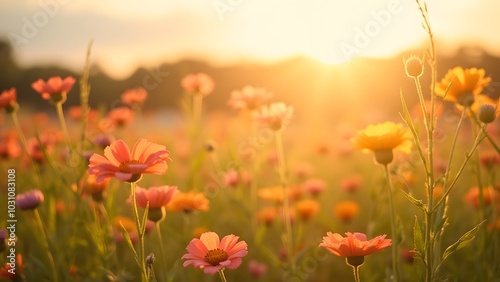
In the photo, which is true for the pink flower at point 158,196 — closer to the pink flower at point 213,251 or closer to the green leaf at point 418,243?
the pink flower at point 213,251

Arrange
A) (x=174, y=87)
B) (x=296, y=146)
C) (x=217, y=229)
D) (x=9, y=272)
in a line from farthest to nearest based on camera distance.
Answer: (x=174, y=87) < (x=296, y=146) < (x=217, y=229) < (x=9, y=272)

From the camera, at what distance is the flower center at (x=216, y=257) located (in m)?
1.07

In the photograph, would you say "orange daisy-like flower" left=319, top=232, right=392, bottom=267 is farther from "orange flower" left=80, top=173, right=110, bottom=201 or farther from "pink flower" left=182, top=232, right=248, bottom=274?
"orange flower" left=80, top=173, right=110, bottom=201

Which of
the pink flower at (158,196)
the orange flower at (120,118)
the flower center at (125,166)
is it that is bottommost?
the pink flower at (158,196)

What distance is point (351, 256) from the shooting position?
105cm

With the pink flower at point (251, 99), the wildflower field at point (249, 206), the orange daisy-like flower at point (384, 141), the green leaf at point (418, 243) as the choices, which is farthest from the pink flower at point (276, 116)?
the green leaf at point (418, 243)

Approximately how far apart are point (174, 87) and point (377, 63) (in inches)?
181

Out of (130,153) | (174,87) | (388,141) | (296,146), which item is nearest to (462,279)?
(388,141)

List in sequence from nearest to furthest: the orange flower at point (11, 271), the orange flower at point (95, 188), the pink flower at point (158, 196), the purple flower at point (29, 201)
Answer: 1. the pink flower at point (158, 196)
2. the orange flower at point (11, 271)
3. the purple flower at point (29, 201)
4. the orange flower at point (95, 188)

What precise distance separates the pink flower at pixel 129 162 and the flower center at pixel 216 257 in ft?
0.67

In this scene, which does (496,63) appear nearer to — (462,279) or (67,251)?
(462,279)

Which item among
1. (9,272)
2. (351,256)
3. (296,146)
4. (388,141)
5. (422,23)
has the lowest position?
(296,146)

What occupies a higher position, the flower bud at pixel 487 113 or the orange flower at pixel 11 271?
the flower bud at pixel 487 113

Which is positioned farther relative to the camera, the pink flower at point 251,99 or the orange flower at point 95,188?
the pink flower at point 251,99
